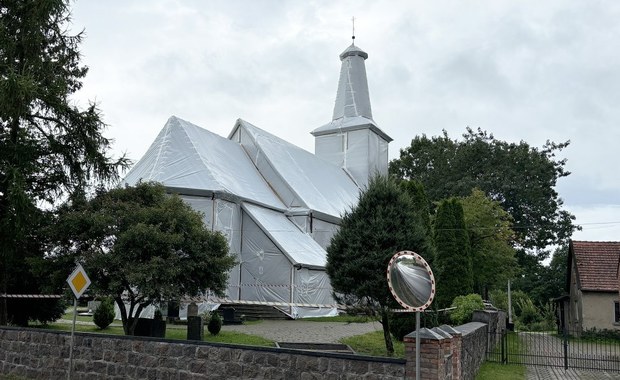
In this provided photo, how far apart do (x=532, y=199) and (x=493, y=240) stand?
49.9ft

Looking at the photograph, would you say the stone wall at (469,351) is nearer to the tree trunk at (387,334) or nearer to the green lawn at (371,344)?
the green lawn at (371,344)

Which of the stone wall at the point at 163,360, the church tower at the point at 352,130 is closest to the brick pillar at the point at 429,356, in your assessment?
the stone wall at the point at 163,360

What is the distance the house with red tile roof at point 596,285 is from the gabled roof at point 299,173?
12899mm

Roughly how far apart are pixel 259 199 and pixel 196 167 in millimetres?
3906

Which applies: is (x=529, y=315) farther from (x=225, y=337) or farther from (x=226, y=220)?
(x=225, y=337)

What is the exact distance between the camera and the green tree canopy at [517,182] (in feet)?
150

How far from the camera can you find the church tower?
142ft

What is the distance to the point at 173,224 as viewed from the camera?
579 inches

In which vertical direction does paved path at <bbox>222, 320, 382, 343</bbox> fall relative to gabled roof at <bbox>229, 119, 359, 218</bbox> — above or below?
below

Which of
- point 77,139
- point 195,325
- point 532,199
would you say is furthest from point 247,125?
point 532,199

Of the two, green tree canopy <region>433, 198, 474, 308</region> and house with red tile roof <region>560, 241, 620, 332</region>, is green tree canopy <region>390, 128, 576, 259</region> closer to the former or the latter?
house with red tile roof <region>560, 241, 620, 332</region>

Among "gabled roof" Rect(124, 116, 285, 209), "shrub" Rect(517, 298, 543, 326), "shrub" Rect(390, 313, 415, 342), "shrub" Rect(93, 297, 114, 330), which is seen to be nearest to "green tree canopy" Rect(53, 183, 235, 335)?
"shrub" Rect(93, 297, 114, 330)

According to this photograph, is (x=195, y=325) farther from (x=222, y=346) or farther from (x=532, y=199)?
(x=532, y=199)

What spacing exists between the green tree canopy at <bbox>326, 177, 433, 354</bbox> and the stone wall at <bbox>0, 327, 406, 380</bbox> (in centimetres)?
578
